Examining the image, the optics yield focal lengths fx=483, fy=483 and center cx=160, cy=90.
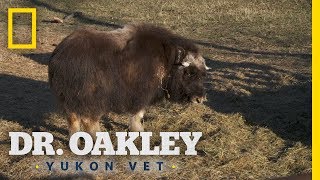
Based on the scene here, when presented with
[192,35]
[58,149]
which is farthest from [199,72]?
[192,35]

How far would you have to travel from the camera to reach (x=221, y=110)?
8.16 m

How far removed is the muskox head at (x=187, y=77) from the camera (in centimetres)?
616

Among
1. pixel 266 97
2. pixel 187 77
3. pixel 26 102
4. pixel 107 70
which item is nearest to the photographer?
pixel 107 70

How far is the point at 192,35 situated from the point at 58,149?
11.1 m

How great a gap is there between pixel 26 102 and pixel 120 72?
3184mm

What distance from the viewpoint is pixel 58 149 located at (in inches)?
243

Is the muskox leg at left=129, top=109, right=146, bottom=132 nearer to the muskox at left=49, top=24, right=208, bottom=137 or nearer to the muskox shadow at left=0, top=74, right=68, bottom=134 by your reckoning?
the muskox at left=49, top=24, right=208, bottom=137

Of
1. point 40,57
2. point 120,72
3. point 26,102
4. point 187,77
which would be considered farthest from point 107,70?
point 40,57

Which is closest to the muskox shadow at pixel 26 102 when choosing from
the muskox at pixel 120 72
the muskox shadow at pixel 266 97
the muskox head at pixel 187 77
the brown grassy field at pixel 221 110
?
the brown grassy field at pixel 221 110

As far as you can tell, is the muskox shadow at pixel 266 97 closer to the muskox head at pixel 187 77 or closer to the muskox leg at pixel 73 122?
the muskox head at pixel 187 77

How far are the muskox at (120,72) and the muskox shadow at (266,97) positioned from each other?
1.76 m

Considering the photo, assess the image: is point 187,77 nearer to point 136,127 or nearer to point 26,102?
point 136,127

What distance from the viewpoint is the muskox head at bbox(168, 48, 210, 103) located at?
6160 millimetres

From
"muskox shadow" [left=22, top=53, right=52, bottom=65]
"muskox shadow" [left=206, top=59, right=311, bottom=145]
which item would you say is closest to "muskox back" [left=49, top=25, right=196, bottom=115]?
"muskox shadow" [left=206, top=59, right=311, bottom=145]
